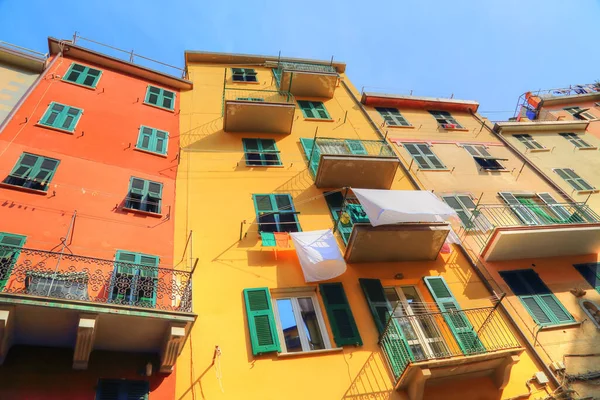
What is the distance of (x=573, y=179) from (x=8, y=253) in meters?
18.0

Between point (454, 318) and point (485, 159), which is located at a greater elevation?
point (485, 159)

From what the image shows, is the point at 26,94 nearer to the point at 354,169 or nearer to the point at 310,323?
the point at 354,169

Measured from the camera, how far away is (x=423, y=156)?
15289 mm

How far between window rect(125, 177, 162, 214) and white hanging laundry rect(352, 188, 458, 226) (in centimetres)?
508

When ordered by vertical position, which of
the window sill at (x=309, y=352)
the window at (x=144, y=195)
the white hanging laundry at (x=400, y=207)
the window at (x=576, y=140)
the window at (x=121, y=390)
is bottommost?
the window at (x=121, y=390)

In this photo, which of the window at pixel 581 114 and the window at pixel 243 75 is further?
the window at pixel 581 114

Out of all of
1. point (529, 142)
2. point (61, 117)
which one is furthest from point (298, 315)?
point (529, 142)

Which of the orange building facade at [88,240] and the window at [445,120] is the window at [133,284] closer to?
the orange building facade at [88,240]

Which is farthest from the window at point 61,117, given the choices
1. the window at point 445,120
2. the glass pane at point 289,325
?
the window at point 445,120

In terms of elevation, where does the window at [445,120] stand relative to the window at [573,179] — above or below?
above

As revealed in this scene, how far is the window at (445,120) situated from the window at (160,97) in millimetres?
11100

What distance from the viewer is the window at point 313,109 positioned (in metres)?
16.4

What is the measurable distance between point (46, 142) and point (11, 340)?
5.73 meters

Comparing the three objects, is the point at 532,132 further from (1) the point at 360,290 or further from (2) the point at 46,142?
(2) the point at 46,142
